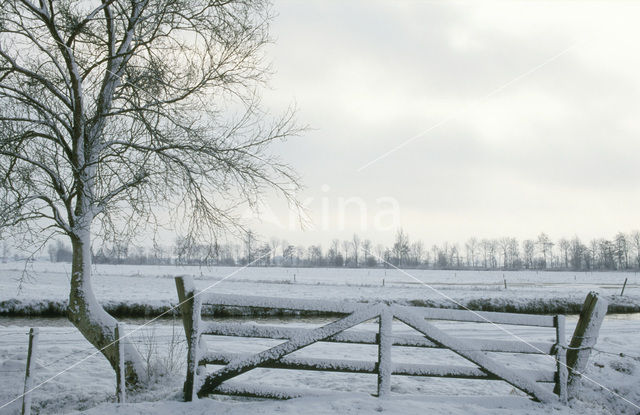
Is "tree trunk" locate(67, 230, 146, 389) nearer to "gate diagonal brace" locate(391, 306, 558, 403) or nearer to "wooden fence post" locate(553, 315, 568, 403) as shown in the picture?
"gate diagonal brace" locate(391, 306, 558, 403)

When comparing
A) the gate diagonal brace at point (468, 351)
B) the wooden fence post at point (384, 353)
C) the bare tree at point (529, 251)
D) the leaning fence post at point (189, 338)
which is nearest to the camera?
the leaning fence post at point (189, 338)

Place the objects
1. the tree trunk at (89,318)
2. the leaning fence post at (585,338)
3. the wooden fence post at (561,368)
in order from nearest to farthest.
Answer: the wooden fence post at (561,368) → the leaning fence post at (585,338) → the tree trunk at (89,318)

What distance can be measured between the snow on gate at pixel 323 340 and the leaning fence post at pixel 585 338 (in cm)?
61

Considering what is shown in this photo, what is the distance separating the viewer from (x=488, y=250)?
160250 millimetres

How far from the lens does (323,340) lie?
16.6ft

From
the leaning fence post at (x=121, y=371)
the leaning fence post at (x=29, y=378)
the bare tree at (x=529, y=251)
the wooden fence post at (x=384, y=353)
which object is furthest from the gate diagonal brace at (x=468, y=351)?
the bare tree at (x=529, y=251)

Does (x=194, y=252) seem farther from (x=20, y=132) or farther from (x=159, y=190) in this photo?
(x=20, y=132)

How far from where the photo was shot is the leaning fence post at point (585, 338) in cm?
573

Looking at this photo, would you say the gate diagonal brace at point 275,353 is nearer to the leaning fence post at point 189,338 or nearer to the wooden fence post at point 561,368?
the leaning fence post at point 189,338

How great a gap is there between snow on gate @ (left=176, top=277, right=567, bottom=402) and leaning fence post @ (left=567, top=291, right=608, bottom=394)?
61 cm

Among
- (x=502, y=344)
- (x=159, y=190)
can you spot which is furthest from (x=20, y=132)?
(x=502, y=344)

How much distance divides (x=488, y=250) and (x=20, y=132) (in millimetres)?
167798

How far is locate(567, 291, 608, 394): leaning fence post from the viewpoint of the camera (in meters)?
→ 5.73

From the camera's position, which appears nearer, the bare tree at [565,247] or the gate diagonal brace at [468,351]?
the gate diagonal brace at [468,351]
